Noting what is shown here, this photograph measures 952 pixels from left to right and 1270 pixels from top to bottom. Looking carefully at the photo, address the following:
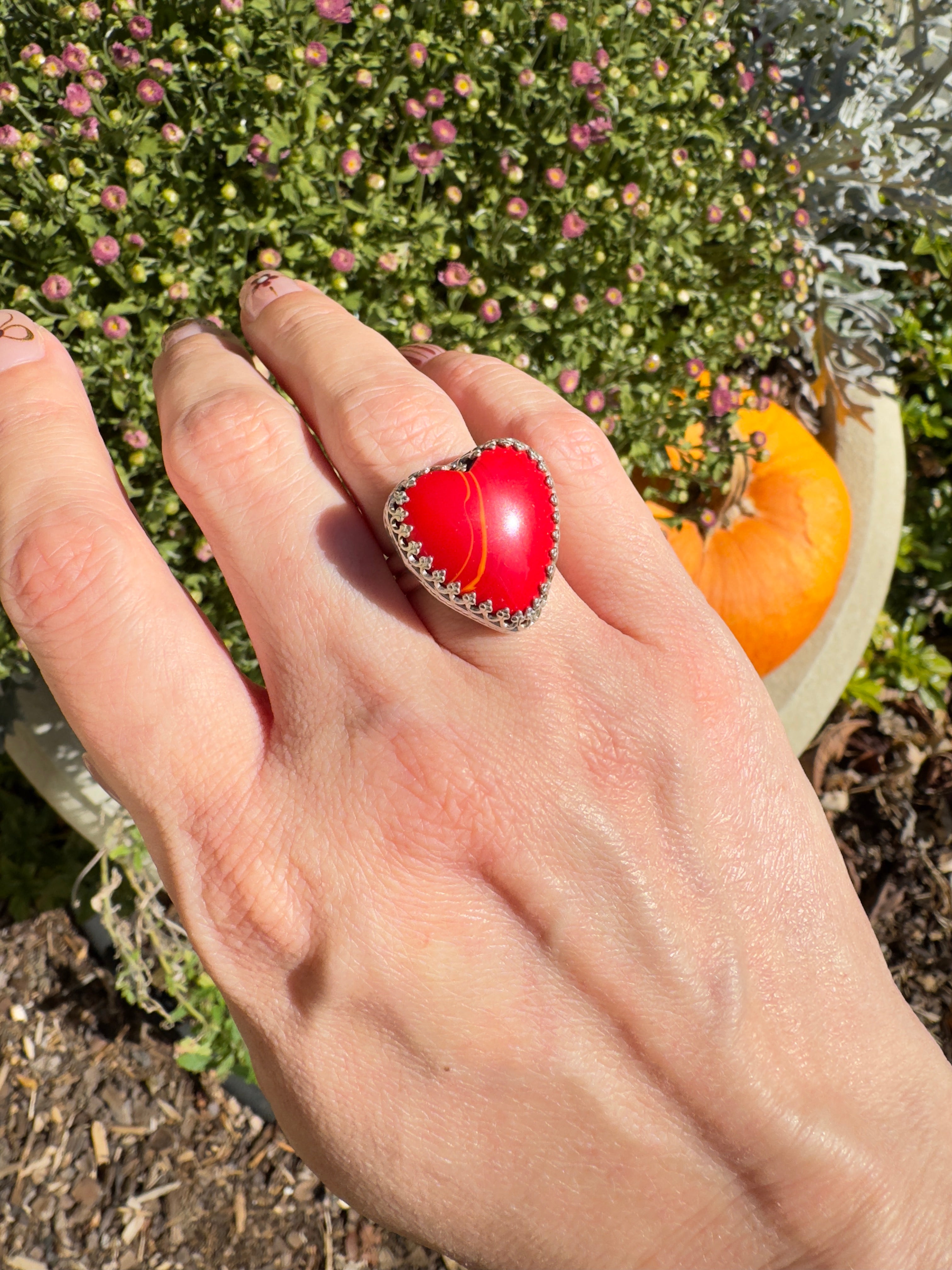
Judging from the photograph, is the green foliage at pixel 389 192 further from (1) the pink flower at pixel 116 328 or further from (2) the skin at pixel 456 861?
(2) the skin at pixel 456 861

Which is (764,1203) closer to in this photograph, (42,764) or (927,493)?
(42,764)

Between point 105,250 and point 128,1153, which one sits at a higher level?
point 105,250

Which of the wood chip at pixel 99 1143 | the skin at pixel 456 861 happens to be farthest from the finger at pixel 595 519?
the wood chip at pixel 99 1143

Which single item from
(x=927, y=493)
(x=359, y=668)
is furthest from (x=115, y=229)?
(x=927, y=493)

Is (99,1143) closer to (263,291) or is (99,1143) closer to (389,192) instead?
(263,291)

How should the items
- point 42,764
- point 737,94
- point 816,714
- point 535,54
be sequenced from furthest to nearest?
point 816,714 < point 737,94 < point 42,764 < point 535,54

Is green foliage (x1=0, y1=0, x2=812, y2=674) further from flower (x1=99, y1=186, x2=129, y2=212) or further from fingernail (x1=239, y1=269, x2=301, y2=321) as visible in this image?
fingernail (x1=239, y1=269, x2=301, y2=321)

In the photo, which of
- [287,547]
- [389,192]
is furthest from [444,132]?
[287,547]
